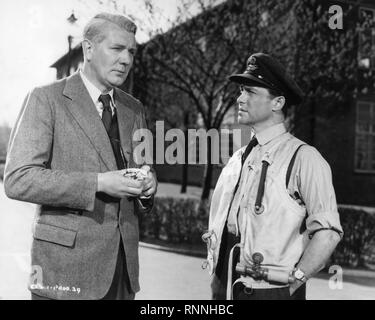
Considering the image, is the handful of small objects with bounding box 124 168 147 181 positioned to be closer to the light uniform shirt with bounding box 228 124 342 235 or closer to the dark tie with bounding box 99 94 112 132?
the dark tie with bounding box 99 94 112 132

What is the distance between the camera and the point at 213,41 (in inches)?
386

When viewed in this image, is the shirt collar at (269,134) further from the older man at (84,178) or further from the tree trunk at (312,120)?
the tree trunk at (312,120)

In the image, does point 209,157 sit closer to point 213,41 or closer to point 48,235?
point 213,41

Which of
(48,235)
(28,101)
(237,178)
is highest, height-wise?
(28,101)

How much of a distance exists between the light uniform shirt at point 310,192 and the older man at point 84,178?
0.34 m

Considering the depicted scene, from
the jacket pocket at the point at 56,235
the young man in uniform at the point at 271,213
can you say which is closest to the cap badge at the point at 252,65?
the young man in uniform at the point at 271,213

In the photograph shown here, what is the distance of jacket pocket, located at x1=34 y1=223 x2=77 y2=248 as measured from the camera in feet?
5.83

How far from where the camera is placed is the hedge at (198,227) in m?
7.29

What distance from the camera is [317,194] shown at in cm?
188

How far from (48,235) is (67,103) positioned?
1.52 feet

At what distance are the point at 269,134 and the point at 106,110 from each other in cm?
66

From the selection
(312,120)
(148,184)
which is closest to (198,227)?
(312,120)
